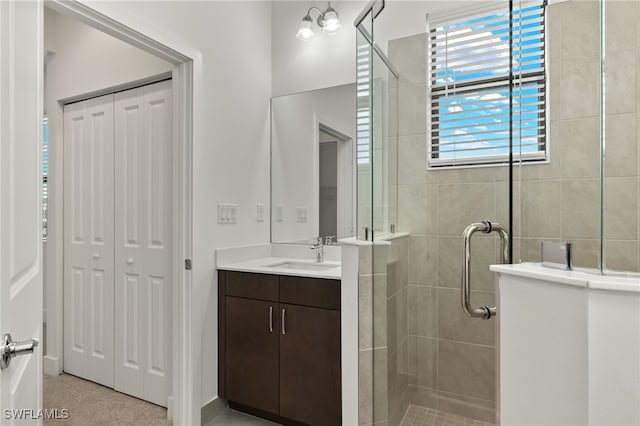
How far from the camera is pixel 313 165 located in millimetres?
2646

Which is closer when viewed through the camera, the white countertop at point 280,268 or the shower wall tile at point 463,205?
the shower wall tile at point 463,205

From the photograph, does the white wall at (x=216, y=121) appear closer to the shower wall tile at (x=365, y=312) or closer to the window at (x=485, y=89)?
the shower wall tile at (x=365, y=312)

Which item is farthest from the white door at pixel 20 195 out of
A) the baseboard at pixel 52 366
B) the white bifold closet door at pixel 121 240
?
the baseboard at pixel 52 366

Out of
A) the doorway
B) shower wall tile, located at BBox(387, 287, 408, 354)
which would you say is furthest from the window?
the doorway

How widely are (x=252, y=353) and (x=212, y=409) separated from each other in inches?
16.8

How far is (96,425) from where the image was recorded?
2084 mm

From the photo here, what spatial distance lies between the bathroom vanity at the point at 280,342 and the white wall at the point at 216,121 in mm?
131

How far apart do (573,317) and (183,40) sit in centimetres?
212

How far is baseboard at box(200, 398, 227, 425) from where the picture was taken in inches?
83.3

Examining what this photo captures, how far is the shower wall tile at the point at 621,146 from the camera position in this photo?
888mm

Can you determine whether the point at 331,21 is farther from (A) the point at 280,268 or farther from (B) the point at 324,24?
(A) the point at 280,268

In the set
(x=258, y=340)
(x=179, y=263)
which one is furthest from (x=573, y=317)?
(x=179, y=263)

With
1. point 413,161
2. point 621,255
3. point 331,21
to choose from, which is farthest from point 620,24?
point 331,21

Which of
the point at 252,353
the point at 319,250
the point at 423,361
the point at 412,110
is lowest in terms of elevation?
the point at 252,353
